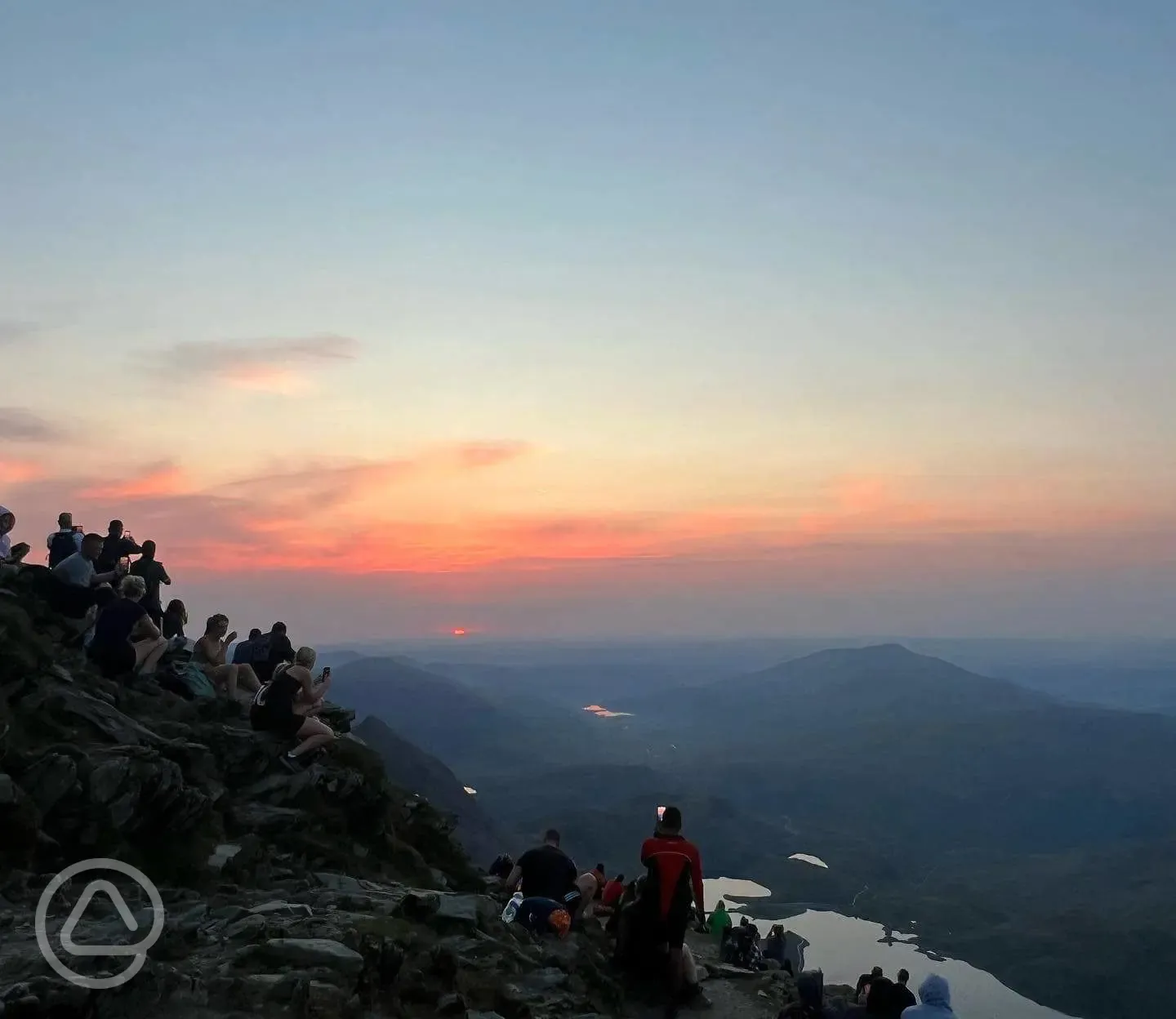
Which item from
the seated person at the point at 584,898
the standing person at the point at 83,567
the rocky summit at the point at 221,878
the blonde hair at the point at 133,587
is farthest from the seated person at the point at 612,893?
the standing person at the point at 83,567

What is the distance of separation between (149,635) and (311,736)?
5.33m

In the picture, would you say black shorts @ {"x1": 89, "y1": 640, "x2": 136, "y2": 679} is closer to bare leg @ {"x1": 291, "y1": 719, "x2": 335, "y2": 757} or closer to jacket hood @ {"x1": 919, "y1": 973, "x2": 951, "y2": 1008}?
bare leg @ {"x1": 291, "y1": 719, "x2": 335, "y2": 757}

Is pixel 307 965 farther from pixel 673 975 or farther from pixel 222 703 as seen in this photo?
pixel 222 703

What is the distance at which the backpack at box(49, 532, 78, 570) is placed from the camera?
82.3 ft

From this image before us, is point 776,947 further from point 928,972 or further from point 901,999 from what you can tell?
point 928,972

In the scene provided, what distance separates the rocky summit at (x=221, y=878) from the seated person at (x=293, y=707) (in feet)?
1.46

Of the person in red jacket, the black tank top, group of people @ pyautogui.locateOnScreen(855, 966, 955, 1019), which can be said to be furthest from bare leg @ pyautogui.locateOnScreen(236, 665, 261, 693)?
group of people @ pyautogui.locateOnScreen(855, 966, 955, 1019)

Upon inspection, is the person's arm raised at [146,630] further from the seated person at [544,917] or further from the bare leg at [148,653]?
the seated person at [544,917]

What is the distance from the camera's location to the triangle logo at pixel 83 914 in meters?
11.3

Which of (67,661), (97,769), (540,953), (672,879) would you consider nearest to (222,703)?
(67,661)

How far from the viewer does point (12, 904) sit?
13.5 meters

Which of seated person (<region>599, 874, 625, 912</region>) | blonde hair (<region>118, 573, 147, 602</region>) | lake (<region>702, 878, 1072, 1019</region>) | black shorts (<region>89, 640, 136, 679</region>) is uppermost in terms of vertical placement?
blonde hair (<region>118, 573, 147, 602</region>)

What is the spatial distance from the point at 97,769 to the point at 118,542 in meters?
9.90

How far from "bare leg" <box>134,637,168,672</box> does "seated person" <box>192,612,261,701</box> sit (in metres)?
1.76
